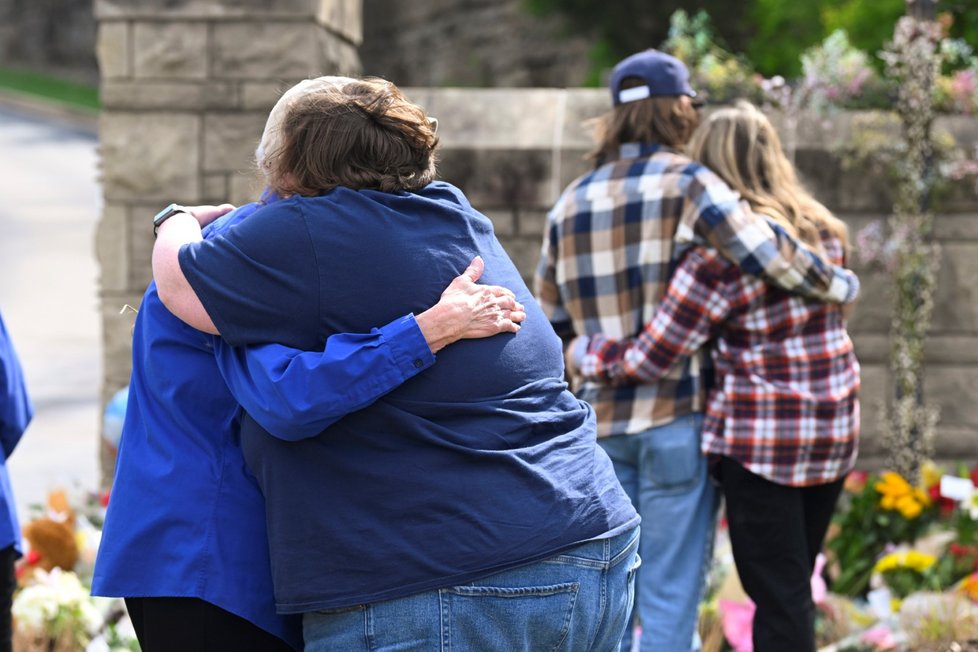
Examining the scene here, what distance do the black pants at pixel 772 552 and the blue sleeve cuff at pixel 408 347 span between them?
5.61 ft

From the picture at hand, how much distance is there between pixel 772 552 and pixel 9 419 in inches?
76.6

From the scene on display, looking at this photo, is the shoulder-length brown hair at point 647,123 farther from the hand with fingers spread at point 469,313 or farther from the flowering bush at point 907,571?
the flowering bush at point 907,571

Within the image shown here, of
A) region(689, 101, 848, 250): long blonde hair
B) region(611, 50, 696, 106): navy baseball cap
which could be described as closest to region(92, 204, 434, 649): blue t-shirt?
region(611, 50, 696, 106): navy baseball cap

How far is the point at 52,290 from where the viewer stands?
1403 centimetres

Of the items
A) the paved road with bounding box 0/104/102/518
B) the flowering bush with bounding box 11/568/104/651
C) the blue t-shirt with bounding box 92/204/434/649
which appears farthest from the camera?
the paved road with bounding box 0/104/102/518

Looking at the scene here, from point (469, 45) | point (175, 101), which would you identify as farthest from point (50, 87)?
point (175, 101)

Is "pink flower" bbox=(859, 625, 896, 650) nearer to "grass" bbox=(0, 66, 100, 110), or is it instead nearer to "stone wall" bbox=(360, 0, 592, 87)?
"stone wall" bbox=(360, 0, 592, 87)

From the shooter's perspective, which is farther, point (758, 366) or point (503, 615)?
point (758, 366)

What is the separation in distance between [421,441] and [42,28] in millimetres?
34262

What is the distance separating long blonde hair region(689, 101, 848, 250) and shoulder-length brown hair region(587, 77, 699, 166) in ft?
0.20

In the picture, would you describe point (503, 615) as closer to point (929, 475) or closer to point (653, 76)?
point (653, 76)

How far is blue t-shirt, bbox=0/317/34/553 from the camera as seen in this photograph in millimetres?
3168

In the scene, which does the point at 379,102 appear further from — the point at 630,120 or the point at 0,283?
the point at 0,283

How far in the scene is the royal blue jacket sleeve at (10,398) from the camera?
3.19 m
